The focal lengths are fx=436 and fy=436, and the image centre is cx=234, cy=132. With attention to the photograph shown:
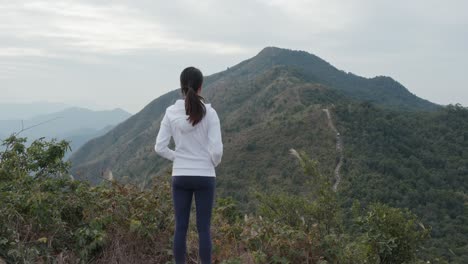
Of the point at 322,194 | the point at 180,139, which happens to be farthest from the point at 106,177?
the point at 322,194

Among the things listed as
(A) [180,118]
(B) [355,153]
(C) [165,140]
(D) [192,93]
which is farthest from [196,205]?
(B) [355,153]

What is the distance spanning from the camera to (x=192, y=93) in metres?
3.22

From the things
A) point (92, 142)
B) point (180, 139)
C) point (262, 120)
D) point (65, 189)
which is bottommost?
point (92, 142)

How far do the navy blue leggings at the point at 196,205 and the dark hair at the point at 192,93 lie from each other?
17.1 inches

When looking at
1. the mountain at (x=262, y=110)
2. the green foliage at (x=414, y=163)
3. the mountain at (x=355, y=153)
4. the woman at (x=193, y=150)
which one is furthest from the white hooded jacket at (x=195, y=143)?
the green foliage at (x=414, y=163)

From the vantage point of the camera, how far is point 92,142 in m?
91.9

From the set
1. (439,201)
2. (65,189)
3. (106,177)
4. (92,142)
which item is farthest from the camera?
(92,142)

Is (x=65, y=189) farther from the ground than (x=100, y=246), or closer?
farther from the ground

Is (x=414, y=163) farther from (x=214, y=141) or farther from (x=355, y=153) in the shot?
(x=214, y=141)

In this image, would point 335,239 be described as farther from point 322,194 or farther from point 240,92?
point 240,92

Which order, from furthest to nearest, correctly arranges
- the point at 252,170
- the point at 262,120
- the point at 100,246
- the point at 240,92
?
1. the point at 240,92
2. the point at 262,120
3. the point at 252,170
4. the point at 100,246

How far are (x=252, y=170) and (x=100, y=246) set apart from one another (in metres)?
31.1

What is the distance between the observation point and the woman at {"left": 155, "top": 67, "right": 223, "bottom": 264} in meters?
3.20

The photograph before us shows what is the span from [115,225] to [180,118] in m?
1.41
